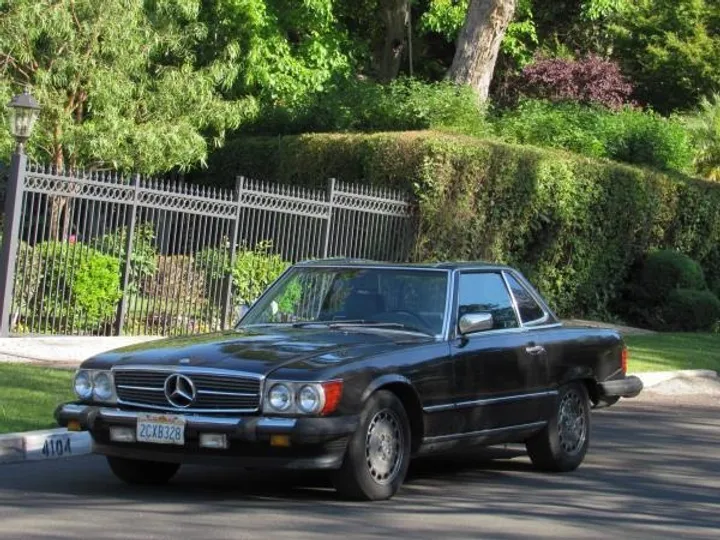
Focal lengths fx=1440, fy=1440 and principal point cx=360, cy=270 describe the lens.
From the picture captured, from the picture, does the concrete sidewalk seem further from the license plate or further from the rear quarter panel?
the license plate

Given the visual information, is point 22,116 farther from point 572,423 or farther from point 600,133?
point 600,133

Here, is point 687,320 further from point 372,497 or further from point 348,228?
point 372,497

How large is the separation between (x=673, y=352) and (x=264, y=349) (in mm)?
13621

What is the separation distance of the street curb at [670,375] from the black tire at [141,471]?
9.65 m

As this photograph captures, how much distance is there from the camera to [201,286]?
66.2ft

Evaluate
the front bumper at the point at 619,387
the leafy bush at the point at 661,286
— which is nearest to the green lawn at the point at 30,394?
the front bumper at the point at 619,387

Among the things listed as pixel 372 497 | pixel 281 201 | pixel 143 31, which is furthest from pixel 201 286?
pixel 372 497

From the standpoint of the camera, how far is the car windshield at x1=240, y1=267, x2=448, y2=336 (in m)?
9.87

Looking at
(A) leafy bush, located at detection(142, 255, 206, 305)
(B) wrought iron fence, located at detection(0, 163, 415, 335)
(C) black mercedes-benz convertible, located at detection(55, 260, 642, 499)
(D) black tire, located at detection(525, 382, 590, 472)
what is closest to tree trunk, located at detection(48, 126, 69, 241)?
(B) wrought iron fence, located at detection(0, 163, 415, 335)

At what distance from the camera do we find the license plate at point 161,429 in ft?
28.2

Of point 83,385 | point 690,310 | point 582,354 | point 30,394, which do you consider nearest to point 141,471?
point 83,385

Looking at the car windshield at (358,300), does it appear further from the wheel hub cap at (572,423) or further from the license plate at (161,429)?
the license plate at (161,429)

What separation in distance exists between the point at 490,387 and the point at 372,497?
143 cm

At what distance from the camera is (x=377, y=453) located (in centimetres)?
889
